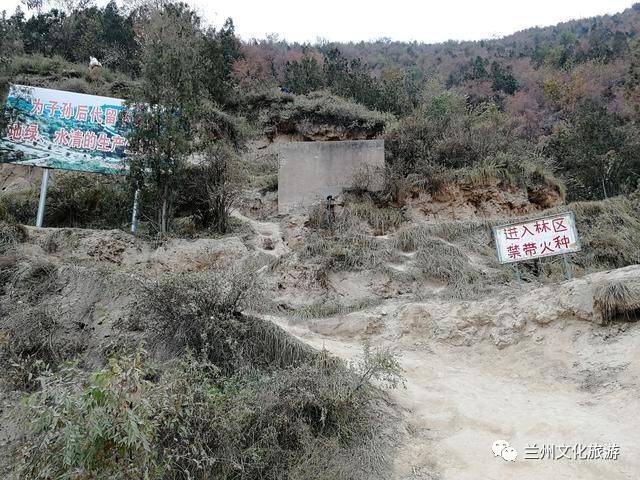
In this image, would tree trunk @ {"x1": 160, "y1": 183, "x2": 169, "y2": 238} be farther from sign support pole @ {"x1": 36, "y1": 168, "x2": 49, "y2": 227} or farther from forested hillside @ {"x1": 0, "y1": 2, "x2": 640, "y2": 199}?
forested hillside @ {"x1": 0, "y1": 2, "x2": 640, "y2": 199}

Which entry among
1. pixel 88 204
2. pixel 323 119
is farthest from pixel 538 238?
pixel 323 119

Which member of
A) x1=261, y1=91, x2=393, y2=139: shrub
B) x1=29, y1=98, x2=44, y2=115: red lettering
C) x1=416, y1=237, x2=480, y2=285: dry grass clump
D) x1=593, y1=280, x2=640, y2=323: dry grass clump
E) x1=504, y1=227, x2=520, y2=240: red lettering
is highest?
x1=261, y1=91, x2=393, y2=139: shrub

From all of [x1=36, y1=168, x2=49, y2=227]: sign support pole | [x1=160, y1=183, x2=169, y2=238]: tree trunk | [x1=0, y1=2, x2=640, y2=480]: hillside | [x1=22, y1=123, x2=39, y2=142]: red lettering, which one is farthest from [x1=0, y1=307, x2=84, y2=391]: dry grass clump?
[x1=22, y1=123, x2=39, y2=142]: red lettering

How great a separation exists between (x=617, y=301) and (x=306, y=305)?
4709 millimetres

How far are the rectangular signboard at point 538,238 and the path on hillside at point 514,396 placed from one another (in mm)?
572

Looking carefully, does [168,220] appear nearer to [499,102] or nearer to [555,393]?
[555,393]

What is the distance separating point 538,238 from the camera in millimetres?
7266

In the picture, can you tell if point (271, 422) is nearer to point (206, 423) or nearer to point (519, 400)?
point (206, 423)

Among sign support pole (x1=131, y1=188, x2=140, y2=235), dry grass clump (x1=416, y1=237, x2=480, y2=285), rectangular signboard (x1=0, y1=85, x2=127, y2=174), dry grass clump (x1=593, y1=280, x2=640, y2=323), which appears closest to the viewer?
dry grass clump (x1=593, y1=280, x2=640, y2=323)

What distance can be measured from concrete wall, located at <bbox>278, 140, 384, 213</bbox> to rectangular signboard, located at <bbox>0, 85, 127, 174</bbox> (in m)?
4.00

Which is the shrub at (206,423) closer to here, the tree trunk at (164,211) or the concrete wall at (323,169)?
the tree trunk at (164,211)

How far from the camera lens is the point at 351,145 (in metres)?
12.5

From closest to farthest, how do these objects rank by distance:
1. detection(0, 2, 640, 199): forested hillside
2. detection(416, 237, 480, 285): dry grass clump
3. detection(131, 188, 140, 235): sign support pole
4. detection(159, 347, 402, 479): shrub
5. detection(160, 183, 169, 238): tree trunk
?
detection(159, 347, 402, 479): shrub < detection(416, 237, 480, 285): dry grass clump < detection(131, 188, 140, 235): sign support pole < detection(160, 183, 169, 238): tree trunk < detection(0, 2, 640, 199): forested hillside

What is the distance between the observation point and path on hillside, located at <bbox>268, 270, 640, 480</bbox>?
4395 millimetres
